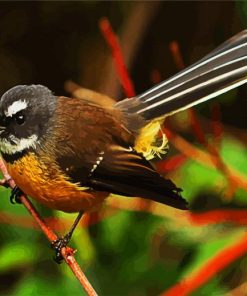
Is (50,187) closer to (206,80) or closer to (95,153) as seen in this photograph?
(95,153)

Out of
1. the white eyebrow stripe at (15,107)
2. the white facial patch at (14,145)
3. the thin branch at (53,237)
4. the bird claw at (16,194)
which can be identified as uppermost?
the white eyebrow stripe at (15,107)

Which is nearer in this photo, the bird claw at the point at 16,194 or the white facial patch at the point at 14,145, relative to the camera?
the white facial patch at the point at 14,145

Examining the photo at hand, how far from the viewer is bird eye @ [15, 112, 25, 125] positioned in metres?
1.59

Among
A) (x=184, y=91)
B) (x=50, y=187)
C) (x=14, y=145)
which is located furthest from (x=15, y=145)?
(x=184, y=91)

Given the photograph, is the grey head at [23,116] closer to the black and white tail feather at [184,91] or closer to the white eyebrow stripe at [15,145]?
the white eyebrow stripe at [15,145]

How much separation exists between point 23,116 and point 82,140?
0.49ft

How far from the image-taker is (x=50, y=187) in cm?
166

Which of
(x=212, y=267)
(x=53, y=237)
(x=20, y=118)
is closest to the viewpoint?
(x=53, y=237)

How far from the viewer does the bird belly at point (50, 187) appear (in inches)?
64.0

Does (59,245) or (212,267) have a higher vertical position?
(59,245)

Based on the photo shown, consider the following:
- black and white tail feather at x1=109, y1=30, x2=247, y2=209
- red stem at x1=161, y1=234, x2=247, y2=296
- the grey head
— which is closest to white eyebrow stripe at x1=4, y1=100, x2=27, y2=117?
the grey head

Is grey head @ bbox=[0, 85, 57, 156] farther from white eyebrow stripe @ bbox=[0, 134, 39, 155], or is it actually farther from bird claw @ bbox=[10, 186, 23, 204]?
bird claw @ bbox=[10, 186, 23, 204]

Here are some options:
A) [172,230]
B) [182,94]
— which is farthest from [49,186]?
[172,230]

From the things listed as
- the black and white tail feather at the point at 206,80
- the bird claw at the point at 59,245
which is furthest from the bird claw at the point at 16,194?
the black and white tail feather at the point at 206,80
